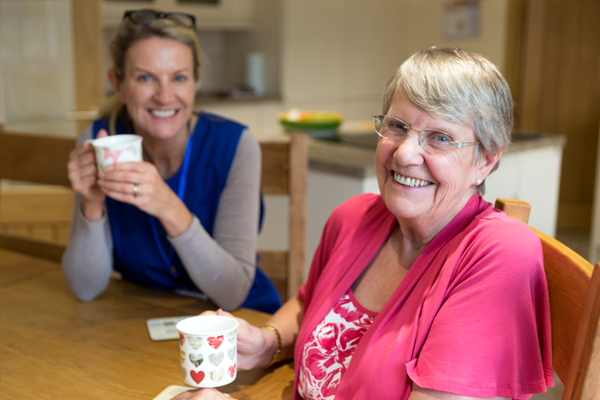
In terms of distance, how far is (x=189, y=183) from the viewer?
57.1 inches

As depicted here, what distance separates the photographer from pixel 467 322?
2.44 ft

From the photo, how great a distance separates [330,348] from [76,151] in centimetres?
74

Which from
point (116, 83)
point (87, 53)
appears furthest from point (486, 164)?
point (87, 53)

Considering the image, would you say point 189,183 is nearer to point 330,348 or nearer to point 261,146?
point 261,146

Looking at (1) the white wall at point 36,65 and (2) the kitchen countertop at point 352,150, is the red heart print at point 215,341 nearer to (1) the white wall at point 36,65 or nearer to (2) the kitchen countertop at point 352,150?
(2) the kitchen countertop at point 352,150

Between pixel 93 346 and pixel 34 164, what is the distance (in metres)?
0.81

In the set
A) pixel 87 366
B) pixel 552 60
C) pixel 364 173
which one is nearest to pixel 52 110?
pixel 364 173

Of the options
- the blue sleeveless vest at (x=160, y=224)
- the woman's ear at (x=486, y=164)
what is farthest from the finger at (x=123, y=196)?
the woman's ear at (x=486, y=164)

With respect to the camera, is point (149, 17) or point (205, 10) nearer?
point (149, 17)

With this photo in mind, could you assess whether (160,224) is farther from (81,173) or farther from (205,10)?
(205,10)

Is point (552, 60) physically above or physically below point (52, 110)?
above

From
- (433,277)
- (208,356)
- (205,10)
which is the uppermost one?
(205,10)

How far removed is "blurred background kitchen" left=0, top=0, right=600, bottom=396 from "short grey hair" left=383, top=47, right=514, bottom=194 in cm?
141

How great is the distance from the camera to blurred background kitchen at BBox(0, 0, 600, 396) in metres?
2.79
